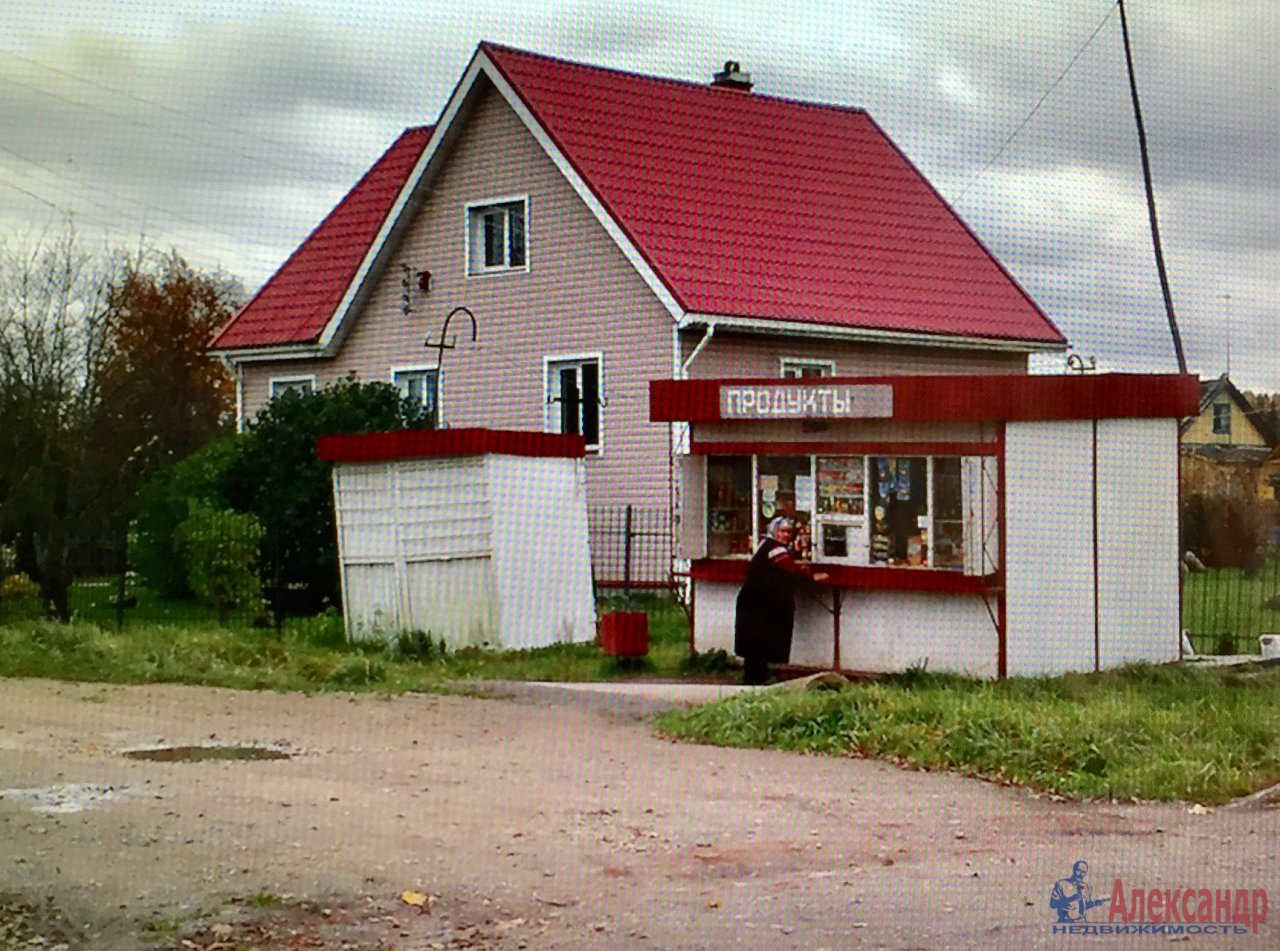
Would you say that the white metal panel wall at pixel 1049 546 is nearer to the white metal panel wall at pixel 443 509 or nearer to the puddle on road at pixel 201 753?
the white metal panel wall at pixel 443 509

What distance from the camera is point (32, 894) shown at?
9906 mm

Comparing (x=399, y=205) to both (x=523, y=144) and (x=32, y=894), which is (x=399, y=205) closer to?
(x=523, y=144)

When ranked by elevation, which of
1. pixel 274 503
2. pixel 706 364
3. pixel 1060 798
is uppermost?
pixel 706 364

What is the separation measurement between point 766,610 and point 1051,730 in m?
5.71

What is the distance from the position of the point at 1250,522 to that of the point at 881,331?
15.2 meters

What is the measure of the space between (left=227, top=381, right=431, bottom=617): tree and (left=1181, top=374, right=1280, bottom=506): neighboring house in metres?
26.0

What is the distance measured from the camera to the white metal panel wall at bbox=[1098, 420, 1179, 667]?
62.9 feet

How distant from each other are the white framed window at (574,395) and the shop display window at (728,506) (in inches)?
391

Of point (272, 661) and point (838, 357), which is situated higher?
point (838, 357)

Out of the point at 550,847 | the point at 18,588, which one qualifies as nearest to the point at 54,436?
the point at 18,588

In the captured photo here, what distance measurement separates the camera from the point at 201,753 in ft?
49.4

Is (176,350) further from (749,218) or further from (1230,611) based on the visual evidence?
(1230,611)

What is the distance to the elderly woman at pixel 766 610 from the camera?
2006 cm

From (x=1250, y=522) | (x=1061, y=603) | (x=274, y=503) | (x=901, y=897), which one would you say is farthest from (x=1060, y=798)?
(x=1250, y=522)
